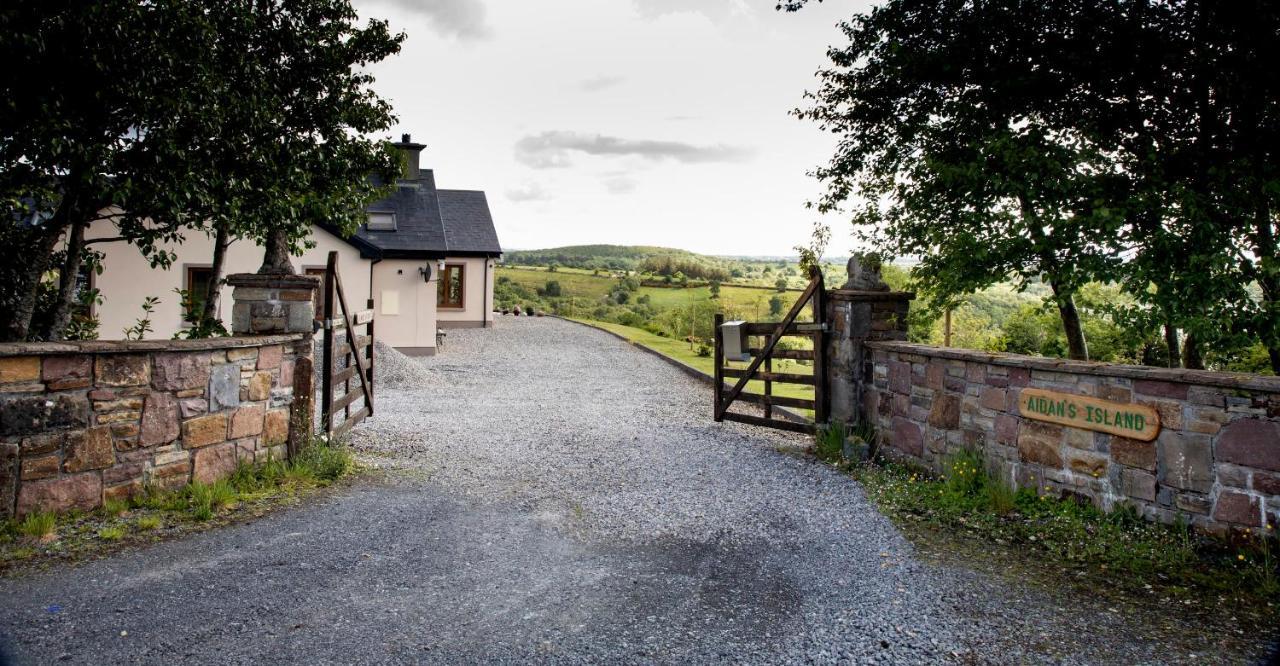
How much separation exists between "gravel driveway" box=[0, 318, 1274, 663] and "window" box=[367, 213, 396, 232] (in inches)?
611

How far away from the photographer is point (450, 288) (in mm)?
26938

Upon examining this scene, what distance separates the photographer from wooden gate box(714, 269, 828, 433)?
327 inches

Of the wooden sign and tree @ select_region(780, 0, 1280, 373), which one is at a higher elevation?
tree @ select_region(780, 0, 1280, 373)

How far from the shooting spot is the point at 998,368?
6.00 meters

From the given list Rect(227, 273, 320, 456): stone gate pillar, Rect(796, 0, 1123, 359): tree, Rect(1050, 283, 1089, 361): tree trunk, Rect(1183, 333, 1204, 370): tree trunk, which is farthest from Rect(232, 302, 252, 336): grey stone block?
Rect(1183, 333, 1204, 370): tree trunk

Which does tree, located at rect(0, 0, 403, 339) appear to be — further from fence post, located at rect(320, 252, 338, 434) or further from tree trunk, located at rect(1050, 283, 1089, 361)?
tree trunk, located at rect(1050, 283, 1089, 361)

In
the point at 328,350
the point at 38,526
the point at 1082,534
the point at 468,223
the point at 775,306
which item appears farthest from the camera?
the point at 775,306

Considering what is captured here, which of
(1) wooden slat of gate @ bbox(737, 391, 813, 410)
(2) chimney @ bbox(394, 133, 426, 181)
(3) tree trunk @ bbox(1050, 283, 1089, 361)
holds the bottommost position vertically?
(1) wooden slat of gate @ bbox(737, 391, 813, 410)

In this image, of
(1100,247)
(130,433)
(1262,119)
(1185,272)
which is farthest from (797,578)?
(1262,119)

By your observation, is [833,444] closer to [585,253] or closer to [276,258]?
[276,258]

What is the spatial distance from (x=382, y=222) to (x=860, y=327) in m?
17.6

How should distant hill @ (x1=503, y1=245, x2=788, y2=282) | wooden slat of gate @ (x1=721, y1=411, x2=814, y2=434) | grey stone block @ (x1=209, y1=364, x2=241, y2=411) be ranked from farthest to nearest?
distant hill @ (x1=503, y1=245, x2=788, y2=282), wooden slat of gate @ (x1=721, y1=411, x2=814, y2=434), grey stone block @ (x1=209, y1=364, x2=241, y2=411)

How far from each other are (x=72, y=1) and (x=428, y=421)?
5914mm

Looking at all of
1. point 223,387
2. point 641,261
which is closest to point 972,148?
point 223,387
